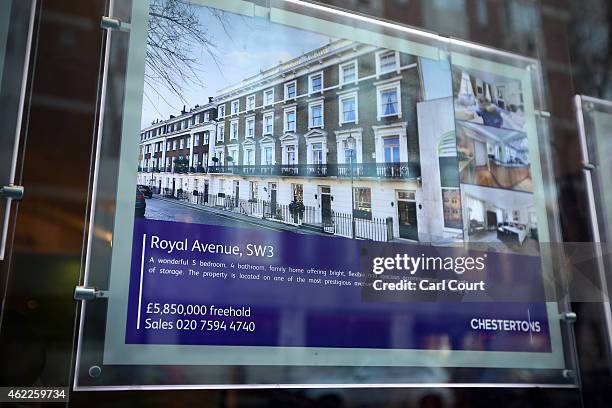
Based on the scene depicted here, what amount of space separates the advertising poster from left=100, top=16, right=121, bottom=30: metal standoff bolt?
0.12 m

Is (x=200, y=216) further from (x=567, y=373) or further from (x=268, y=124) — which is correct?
(x=567, y=373)

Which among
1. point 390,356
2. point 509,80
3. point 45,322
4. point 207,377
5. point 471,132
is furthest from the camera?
point 509,80

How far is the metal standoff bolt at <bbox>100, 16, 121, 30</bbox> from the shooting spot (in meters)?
1.72

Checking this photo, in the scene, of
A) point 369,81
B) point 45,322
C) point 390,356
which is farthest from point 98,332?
point 369,81

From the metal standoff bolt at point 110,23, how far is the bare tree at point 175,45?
0.34ft

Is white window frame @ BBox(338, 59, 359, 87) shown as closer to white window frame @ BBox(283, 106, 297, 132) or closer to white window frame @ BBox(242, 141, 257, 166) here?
white window frame @ BBox(283, 106, 297, 132)

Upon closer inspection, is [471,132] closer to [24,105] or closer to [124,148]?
[124,148]

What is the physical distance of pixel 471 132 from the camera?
218 cm

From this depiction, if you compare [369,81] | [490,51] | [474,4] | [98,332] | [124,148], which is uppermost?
[474,4]

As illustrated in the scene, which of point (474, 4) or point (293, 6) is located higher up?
point (474, 4)

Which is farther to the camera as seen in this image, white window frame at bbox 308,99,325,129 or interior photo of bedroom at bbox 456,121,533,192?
interior photo of bedroom at bbox 456,121,533,192

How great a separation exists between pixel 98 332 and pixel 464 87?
172 cm

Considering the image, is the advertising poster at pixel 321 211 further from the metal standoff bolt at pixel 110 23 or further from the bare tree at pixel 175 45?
the metal standoff bolt at pixel 110 23

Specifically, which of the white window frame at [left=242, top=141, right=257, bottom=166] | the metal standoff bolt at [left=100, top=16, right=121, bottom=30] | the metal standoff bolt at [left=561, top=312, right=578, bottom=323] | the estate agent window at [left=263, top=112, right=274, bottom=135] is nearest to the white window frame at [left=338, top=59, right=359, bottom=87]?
the estate agent window at [left=263, top=112, right=274, bottom=135]
